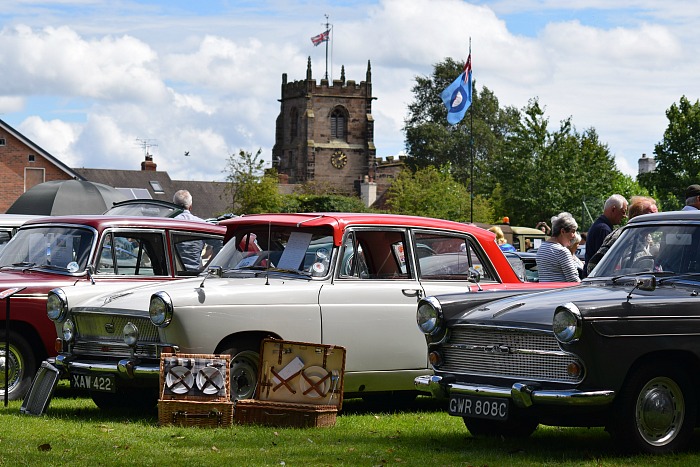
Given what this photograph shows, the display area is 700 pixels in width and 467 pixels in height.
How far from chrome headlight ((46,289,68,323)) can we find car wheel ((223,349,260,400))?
1.87 metres

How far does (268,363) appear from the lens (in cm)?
1040

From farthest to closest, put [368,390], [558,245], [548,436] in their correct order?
[558,245] → [368,390] → [548,436]

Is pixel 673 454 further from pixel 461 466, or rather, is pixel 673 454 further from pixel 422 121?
pixel 422 121

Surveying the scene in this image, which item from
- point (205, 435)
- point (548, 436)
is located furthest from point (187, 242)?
point (548, 436)

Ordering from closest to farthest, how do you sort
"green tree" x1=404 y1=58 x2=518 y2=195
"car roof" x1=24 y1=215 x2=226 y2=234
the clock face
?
"car roof" x1=24 y1=215 x2=226 y2=234 → "green tree" x1=404 y1=58 x2=518 y2=195 → the clock face

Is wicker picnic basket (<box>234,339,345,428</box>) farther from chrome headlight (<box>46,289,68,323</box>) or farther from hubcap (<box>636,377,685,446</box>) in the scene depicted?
hubcap (<box>636,377,685,446</box>)

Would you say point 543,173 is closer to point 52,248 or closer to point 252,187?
point 252,187

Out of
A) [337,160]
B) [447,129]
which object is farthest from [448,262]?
[337,160]

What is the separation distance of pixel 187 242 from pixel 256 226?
2226 mm

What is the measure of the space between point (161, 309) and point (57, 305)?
64.9 inches

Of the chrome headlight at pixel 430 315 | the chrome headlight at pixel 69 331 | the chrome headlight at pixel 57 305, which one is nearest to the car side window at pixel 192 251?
the chrome headlight at pixel 57 305

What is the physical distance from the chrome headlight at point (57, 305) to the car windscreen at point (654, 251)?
480cm

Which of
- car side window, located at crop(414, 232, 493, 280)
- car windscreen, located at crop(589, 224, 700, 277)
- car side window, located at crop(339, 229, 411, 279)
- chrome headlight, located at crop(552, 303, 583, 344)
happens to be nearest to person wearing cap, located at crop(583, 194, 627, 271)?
car side window, located at crop(414, 232, 493, 280)

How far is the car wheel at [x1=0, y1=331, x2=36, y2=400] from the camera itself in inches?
479
